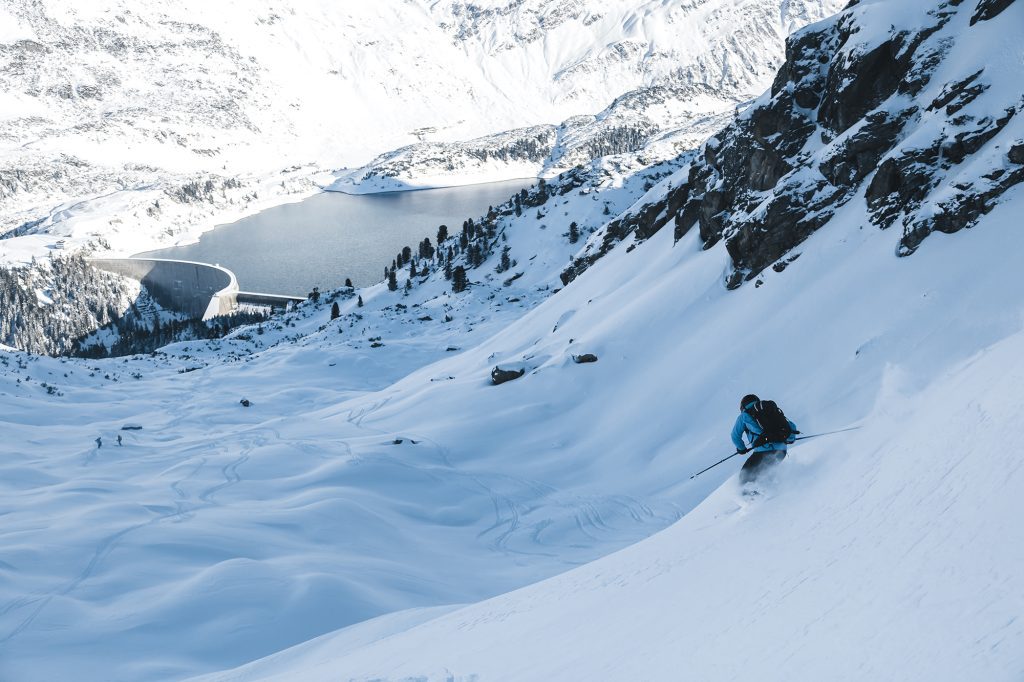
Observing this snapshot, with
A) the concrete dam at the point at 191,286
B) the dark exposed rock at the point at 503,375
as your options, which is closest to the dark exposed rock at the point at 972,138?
the dark exposed rock at the point at 503,375

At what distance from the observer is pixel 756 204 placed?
28094 millimetres

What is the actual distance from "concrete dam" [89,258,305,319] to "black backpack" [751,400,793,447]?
4667 inches

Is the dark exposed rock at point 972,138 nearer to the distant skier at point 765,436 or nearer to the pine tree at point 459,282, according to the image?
the distant skier at point 765,436

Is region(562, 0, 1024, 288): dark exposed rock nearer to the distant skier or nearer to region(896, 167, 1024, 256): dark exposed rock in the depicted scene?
region(896, 167, 1024, 256): dark exposed rock

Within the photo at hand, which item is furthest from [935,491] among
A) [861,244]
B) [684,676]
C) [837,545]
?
[861,244]

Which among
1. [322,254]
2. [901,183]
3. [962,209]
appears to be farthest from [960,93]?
[322,254]

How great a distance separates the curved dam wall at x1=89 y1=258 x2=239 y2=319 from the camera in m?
140

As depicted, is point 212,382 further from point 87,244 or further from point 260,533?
point 87,244

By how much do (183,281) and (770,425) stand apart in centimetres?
17094

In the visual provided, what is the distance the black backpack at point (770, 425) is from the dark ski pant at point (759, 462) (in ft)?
0.63

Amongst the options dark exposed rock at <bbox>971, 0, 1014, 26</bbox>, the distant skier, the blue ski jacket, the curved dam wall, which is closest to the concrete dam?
the curved dam wall

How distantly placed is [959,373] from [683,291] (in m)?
16.5

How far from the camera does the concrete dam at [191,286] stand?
128 m

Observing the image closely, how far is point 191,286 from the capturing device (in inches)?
6132
